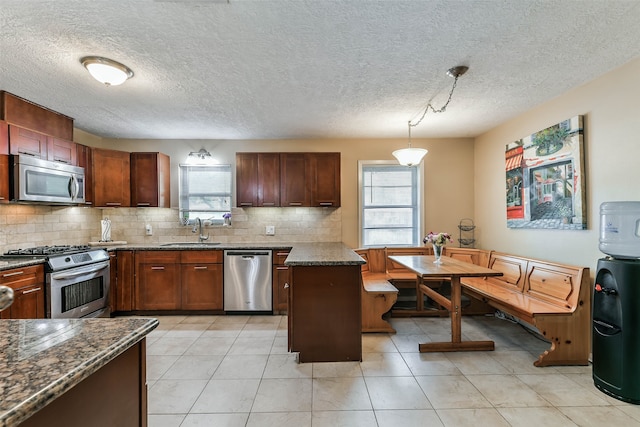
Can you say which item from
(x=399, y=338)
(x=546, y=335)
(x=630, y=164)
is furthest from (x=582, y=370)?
(x=630, y=164)

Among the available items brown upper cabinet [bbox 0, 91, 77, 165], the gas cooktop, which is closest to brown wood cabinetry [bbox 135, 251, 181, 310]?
the gas cooktop

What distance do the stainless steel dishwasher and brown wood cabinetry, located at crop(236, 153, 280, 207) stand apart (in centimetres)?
79

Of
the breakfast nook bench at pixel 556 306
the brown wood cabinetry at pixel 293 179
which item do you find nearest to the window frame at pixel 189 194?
the brown wood cabinetry at pixel 293 179

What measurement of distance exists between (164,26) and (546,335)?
146 inches

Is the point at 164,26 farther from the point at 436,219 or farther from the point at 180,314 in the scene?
the point at 436,219

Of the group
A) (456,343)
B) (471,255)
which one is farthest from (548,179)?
(456,343)

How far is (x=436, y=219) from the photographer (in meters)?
4.55

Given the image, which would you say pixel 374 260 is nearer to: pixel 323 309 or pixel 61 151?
pixel 323 309

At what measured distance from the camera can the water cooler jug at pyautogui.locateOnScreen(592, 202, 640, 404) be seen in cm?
202

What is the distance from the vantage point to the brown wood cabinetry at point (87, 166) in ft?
12.0

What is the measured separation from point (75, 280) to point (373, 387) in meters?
3.16

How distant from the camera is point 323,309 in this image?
8.47 ft

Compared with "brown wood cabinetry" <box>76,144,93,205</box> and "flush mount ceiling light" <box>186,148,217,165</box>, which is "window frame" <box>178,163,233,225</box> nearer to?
"flush mount ceiling light" <box>186,148,217,165</box>

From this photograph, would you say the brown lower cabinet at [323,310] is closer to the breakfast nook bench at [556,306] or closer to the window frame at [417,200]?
the breakfast nook bench at [556,306]
